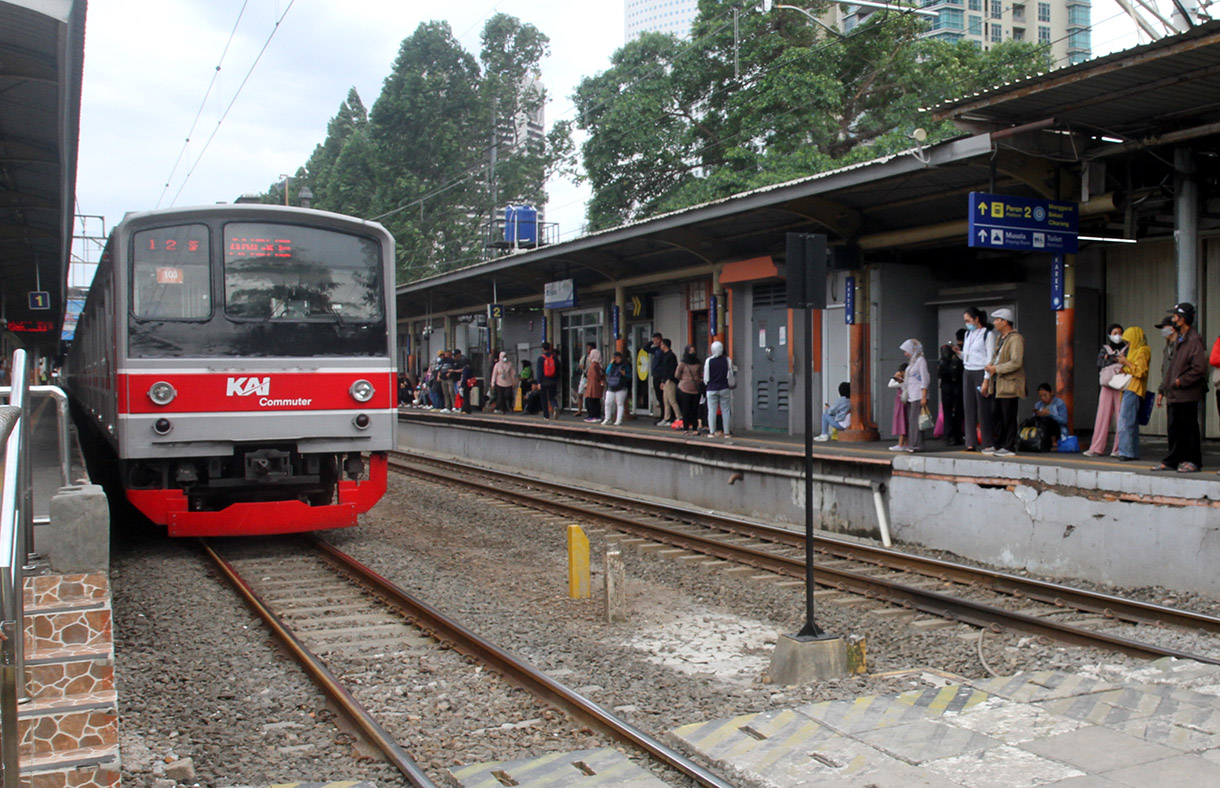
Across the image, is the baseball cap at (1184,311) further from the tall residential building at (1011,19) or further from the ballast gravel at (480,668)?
the tall residential building at (1011,19)

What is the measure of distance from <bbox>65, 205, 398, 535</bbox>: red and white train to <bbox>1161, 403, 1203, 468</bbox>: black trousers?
22.6 ft

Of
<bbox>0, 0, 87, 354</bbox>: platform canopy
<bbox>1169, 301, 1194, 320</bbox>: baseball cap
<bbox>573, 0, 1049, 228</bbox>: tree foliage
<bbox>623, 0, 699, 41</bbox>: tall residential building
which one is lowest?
<bbox>1169, 301, 1194, 320</bbox>: baseball cap

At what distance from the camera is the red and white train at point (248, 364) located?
8.92 m

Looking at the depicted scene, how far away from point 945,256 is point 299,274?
30.4 feet

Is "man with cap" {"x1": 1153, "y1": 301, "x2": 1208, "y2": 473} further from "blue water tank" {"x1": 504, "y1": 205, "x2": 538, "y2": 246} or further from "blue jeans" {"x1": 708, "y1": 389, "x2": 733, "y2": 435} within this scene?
"blue water tank" {"x1": 504, "y1": 205, "x2": 538, "y2": 246}

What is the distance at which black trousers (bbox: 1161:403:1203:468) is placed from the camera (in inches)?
329

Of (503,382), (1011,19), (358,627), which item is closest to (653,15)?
(1011,19)

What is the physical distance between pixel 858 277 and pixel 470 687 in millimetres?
10040

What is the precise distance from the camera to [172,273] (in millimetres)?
9180

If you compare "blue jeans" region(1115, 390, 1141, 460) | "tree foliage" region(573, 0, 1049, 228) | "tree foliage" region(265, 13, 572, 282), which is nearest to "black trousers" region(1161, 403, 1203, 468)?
"blue jeans" region(1115, 390, 1141, 460)

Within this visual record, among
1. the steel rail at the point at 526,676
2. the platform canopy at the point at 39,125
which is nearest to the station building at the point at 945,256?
the steel rail at the point at 526,676

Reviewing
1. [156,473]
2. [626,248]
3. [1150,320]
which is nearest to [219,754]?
[156,473]

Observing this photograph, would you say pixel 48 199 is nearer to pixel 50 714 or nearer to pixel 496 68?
pixel 50 714

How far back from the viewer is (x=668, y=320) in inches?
775
